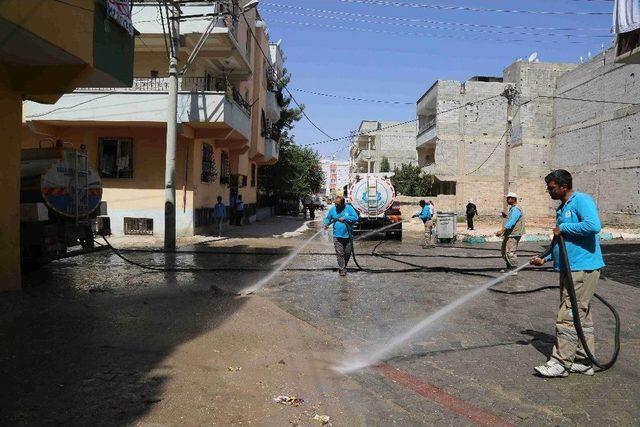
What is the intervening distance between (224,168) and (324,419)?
70.0ft

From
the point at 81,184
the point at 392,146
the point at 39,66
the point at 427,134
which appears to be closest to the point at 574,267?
the point at 39,66

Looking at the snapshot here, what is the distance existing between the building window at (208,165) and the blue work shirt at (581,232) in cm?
1681

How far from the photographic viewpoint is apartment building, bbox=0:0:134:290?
723cm

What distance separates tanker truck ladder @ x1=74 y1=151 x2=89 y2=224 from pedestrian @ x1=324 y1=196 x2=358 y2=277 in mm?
4919

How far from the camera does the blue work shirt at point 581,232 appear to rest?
4.85 meters

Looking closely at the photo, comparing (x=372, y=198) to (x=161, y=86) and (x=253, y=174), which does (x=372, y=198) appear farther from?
(x=253, y=174)

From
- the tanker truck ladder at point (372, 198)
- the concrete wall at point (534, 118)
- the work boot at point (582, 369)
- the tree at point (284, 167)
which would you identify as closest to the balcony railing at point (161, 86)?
the tanker truck ladder at point (372, 198)

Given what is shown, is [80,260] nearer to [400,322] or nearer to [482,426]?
[400,322]

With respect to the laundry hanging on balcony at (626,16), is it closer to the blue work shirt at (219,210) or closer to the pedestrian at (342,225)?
the pedestrian at (342,225)

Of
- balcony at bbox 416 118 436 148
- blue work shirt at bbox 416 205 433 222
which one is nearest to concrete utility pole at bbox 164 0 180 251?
blue work shirt at bbox 416 205 433 222

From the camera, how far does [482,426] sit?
3.88 meters

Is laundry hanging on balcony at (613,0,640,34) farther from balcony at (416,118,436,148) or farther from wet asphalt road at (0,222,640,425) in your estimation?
balcony at (416,118,436,148)

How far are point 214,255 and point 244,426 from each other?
1066 centimetres

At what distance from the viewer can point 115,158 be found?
19141mm
